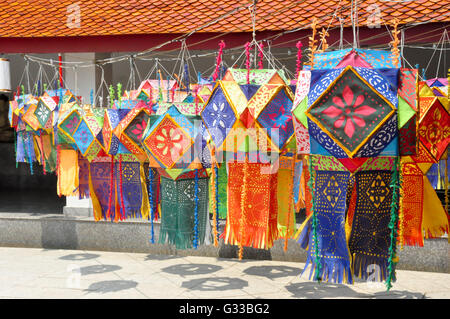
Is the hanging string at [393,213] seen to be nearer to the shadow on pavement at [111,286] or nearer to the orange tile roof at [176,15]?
the shadow on pavement at [111,286]

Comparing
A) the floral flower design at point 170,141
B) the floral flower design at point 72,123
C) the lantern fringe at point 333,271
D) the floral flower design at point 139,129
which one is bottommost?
the lantern fringe at point 333,271

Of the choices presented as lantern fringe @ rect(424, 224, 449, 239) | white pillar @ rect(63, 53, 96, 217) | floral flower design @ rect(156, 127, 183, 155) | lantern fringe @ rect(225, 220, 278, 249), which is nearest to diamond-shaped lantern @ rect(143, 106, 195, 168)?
floral flower design @ rect(156, 127, 183, 155)

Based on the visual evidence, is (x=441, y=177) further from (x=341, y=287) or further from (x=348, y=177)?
(x=348, y=177)

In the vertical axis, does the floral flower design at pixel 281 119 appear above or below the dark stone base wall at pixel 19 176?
above

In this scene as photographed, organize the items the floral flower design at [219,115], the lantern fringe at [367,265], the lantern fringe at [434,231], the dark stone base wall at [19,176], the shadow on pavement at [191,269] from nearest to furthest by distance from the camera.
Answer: the lantern fringe at [367,265], the floral flower design at [219,115], the lantern fringe at [434,231], the shadow on pavement at [191,269], the dark stone base wall at [19,176]

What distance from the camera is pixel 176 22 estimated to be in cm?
697

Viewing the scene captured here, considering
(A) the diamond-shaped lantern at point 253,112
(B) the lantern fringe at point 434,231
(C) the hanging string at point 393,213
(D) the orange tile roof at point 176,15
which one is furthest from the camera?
(D) the orange tile roof at point 176,15

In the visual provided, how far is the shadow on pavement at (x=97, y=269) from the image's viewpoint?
228 inches

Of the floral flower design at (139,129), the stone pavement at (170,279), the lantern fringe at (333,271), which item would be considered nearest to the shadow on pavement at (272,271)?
the stone pavement at (170,279)

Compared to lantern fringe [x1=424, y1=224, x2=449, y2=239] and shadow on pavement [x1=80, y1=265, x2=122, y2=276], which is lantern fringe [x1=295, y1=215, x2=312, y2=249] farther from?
shadow on pavement [x1=80, y1=265, x2=122, y2=276]

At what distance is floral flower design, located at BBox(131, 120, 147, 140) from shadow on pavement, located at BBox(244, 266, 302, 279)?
7.11ft

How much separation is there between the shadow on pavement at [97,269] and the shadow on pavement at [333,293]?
209cm

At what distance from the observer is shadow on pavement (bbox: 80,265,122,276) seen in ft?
19.0

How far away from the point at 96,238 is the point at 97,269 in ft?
3.23
